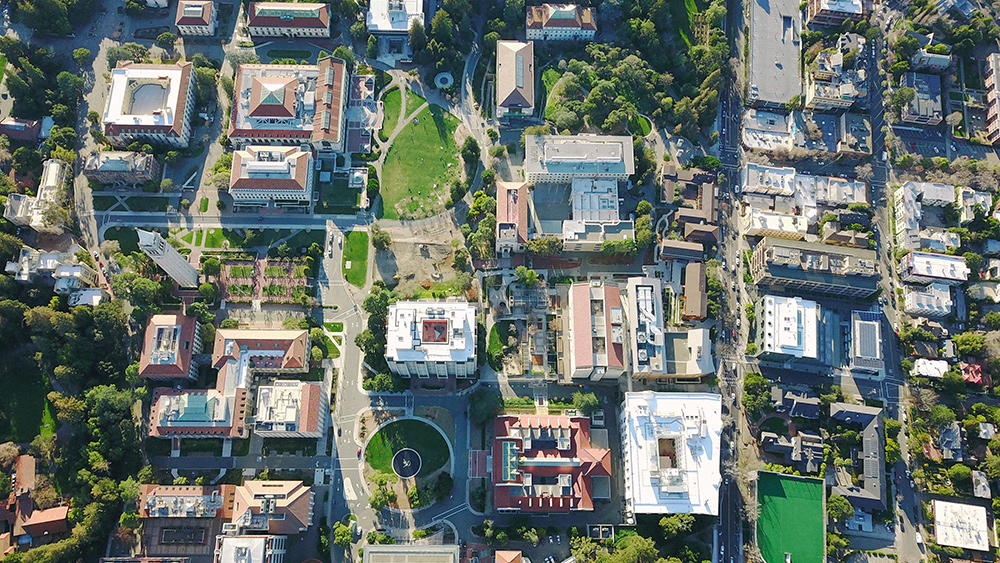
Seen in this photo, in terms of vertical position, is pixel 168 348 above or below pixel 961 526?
above

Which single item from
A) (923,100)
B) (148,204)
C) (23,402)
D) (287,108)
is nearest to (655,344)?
(923,100)

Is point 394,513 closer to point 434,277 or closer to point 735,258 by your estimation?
point 434,277

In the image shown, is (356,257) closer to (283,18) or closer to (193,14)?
→ (283,18)

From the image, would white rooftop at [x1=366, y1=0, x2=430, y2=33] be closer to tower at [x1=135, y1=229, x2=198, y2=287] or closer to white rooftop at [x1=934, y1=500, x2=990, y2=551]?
tower at [x1=135, y1=229, x2=198, y2=287]

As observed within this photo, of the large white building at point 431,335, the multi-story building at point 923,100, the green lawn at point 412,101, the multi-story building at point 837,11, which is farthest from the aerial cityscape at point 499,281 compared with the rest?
the green lawn at point 412,101

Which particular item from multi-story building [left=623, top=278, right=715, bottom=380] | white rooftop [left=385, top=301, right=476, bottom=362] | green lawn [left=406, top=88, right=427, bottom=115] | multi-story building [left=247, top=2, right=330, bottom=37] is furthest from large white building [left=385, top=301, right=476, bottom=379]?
multi-story building [left=247, top=2, right=330, bottom=37]

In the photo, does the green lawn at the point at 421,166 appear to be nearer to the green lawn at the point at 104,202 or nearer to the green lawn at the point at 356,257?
the green lawn at the point at 356,257

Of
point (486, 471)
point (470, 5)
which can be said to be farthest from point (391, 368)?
point (470, 5)
